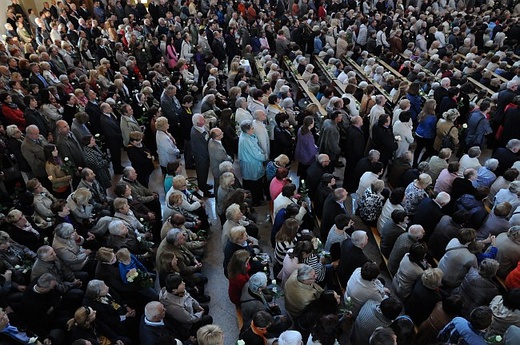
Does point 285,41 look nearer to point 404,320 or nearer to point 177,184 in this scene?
point 177,184

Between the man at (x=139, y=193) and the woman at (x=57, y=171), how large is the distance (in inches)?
46.0

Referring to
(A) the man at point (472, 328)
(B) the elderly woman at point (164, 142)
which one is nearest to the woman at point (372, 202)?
(A) the man at point (472, 328)

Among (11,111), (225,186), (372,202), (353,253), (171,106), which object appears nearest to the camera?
(353,253)

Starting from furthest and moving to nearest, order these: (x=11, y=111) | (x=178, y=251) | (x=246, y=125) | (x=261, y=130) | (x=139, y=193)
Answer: (x=11, y=111)
(x=261, y=130)
(x=246, y=125)
(x=139, y=193)
(x=178, y=251)

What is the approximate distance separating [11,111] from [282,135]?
5.30 metres

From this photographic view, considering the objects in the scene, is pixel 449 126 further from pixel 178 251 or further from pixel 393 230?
pixel 178 251

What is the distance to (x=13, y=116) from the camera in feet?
26.6

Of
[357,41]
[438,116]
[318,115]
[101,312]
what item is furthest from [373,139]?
[357,41]

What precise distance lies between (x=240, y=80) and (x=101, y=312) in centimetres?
662

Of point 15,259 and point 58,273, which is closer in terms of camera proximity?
point 58,273

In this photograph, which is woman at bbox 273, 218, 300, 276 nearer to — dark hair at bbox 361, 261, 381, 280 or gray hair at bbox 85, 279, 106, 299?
dark hair at bbox 361, 261, 381, 280

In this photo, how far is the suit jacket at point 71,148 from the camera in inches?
269

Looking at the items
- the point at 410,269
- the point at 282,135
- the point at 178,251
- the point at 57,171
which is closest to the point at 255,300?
the point at 178,251

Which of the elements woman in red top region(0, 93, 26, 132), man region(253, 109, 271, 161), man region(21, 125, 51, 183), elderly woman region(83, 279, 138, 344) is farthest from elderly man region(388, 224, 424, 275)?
woman in red top region(0, 93, 26, 132)
